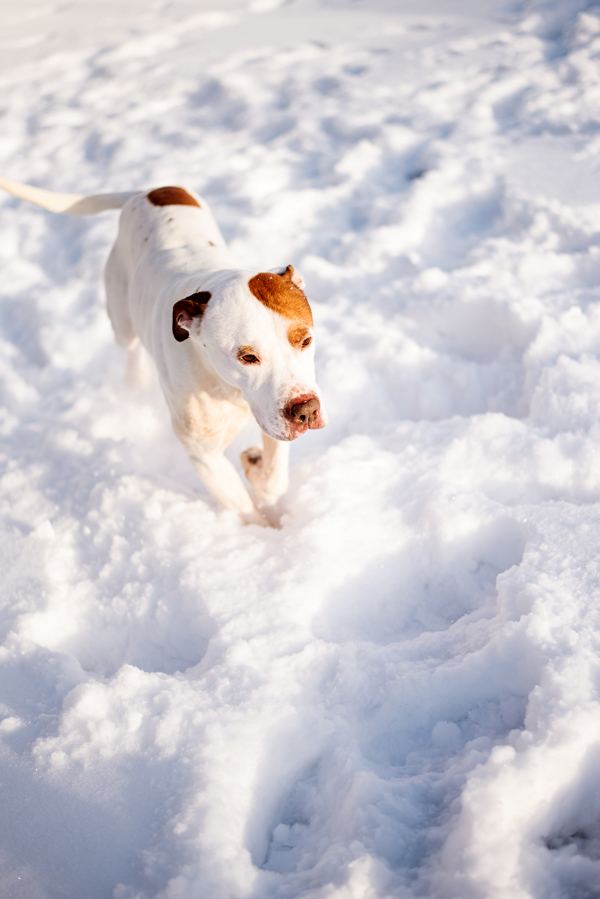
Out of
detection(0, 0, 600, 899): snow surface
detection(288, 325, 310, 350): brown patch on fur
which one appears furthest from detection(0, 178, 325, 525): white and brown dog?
detection(0, 0, 600, 899): snow surface

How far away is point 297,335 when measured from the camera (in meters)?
1.89

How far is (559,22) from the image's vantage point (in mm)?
5672

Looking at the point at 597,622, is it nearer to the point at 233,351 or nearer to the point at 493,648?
the point at 493,648

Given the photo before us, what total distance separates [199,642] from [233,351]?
107 cm

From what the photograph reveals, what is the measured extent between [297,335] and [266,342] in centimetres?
10

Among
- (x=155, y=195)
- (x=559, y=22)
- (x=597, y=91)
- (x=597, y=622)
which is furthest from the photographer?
(x=559, y=22)

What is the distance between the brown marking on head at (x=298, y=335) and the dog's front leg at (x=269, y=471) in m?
0.52

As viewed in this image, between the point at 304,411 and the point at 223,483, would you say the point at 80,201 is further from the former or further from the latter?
the point at 304,411

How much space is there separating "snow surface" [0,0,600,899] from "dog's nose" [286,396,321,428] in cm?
68

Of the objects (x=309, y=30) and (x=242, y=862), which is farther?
(x=309, y=30)

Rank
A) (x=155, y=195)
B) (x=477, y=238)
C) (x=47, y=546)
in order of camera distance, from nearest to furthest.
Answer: (x=47, y=546)
(x=155, y=195)
(x=477, y=238)

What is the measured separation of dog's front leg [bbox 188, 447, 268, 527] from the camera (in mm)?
2467

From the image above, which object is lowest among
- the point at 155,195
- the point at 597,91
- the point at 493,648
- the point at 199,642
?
the point at 199,642

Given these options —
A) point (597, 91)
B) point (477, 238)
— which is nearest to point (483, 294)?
point (477, 238)
